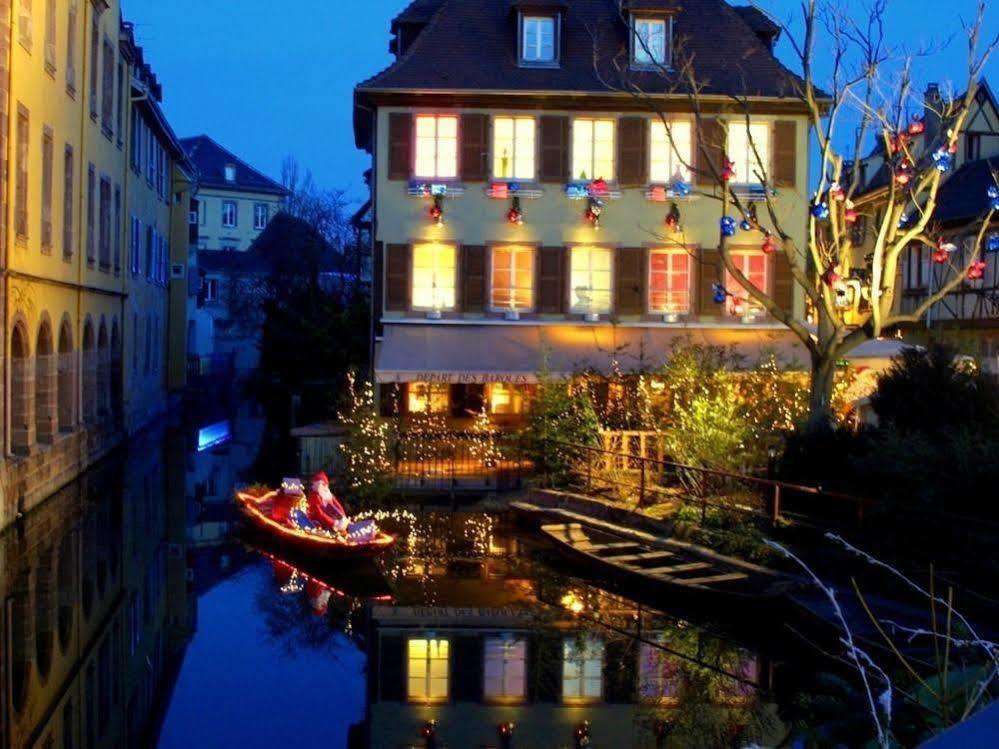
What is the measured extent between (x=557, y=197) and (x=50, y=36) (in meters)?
9.90

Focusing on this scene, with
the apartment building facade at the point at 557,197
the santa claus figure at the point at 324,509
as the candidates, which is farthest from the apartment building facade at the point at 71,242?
the apartment building facade at the point at 557,197

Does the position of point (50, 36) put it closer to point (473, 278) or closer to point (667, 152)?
point (473, 278)

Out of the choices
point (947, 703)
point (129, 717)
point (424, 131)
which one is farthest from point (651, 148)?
point (947, 703)

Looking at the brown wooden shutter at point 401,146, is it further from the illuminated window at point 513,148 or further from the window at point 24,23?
the window at point 24,23

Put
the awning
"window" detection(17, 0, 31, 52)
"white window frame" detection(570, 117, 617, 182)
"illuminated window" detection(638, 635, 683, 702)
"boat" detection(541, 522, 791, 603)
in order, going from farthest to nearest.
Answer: "white window frame" detection(570, 117, 617, 182) → the awning → "window" detection(17, 0, 31, 52) → "boat" detection(541, 522, 791, 603) → "illuminated window" detection(638, 635, 683, 702)

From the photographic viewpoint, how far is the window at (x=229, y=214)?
89.3 metres

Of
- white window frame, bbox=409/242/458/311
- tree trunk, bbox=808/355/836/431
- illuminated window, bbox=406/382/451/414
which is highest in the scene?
white window frame, bbox=409/242/458/311

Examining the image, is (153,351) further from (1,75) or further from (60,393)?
(1,75)

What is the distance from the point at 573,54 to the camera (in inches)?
1125

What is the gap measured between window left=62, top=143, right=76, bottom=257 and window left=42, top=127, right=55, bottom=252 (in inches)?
44.2

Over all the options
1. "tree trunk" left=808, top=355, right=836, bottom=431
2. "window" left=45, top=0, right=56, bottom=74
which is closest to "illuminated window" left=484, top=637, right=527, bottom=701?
"tree trunk" left=808, top=355, right=836, bottom=431

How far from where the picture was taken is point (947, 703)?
5.78 meters

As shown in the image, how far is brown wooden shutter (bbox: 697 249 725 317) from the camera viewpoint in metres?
28.2

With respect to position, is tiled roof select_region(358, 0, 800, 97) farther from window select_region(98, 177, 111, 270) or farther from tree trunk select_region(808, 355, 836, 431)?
tree trunk select_region(808, 355, 836, 431)
